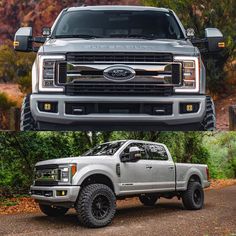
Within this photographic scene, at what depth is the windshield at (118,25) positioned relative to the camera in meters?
7.13

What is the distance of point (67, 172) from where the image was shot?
7852mm

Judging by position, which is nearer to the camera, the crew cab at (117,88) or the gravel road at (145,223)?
the crew cab at (117,88)

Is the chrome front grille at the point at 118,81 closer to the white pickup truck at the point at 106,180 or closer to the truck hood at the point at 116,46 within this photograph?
the truck hood at the point at 116,46

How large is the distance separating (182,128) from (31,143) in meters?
7.37

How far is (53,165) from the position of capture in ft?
26.8

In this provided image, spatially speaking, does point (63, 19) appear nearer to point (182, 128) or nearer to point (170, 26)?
point (170, 26)

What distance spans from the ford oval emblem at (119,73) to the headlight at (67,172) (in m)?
2.55

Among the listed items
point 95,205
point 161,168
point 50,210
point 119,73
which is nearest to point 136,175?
point 161,168

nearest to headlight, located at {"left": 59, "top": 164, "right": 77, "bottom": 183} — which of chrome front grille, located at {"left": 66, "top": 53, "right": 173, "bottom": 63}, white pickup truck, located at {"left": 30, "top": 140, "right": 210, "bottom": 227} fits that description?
white pickup truck, located at {"left": 30, "top": 140, "right": 210, "bottom": 227}

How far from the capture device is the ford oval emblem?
19.1 feet

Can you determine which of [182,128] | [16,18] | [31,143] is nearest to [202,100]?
[182,128]

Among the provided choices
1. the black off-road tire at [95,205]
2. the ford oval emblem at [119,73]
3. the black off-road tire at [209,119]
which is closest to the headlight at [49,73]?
the ford oval emblem at [119,73]

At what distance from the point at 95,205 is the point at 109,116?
2749 millimetres

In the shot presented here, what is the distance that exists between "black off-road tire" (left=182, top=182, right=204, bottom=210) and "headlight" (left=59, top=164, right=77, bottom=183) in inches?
133
